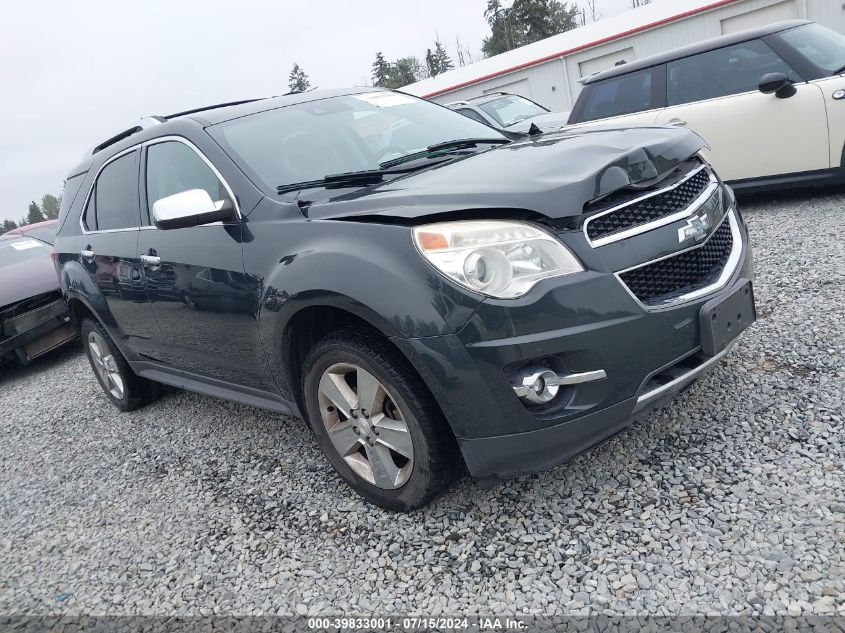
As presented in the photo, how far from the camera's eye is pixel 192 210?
2.89 metres

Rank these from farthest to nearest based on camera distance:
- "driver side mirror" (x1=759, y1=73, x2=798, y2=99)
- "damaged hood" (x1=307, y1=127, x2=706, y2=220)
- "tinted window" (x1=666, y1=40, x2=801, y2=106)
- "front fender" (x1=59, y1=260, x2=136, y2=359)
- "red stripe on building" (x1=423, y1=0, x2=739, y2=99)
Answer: "red stripe on building" (x1=423, y1=0, x2=739, y2=99) → "tinted window" (x1=666, y1=40, x2=801, y2=106) → "driver side mirror" (x1=759, y1=73, x2=798, y2=99) → "front fender" (x1=59, y1=260, x2=136, y2=359) → "damaged hood" (x1=307, y1=127, x2=706, y2=220)

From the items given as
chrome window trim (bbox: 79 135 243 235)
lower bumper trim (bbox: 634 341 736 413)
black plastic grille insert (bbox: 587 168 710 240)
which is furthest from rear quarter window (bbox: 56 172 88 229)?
lower bumper trim (bbox: 634 341 736 413)

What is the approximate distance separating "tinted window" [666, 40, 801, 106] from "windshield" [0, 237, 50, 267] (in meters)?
7.25

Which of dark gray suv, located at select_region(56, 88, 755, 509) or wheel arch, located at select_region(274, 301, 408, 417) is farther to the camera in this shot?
wheel arch, located at select_region(274, 301, 408, 417)

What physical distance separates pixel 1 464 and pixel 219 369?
2348 millimetres

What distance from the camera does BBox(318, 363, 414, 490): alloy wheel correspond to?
254 centimetres

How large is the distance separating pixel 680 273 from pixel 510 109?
9267 mm

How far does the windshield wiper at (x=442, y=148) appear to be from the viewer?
3117mm

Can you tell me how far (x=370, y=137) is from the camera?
11.2 ft

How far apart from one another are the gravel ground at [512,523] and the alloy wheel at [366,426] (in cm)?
24

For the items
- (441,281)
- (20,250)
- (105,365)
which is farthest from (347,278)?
(20,250)

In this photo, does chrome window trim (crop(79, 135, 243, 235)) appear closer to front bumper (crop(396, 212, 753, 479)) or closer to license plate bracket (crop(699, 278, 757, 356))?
front bumper (crop(396, 212, 753, 479))

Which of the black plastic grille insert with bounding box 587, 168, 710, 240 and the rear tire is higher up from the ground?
the black plastic grille insert with bounding box 587, 168, 710, 240

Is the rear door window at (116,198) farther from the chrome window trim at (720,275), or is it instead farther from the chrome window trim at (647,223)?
the chrome window trim at (720,275)
